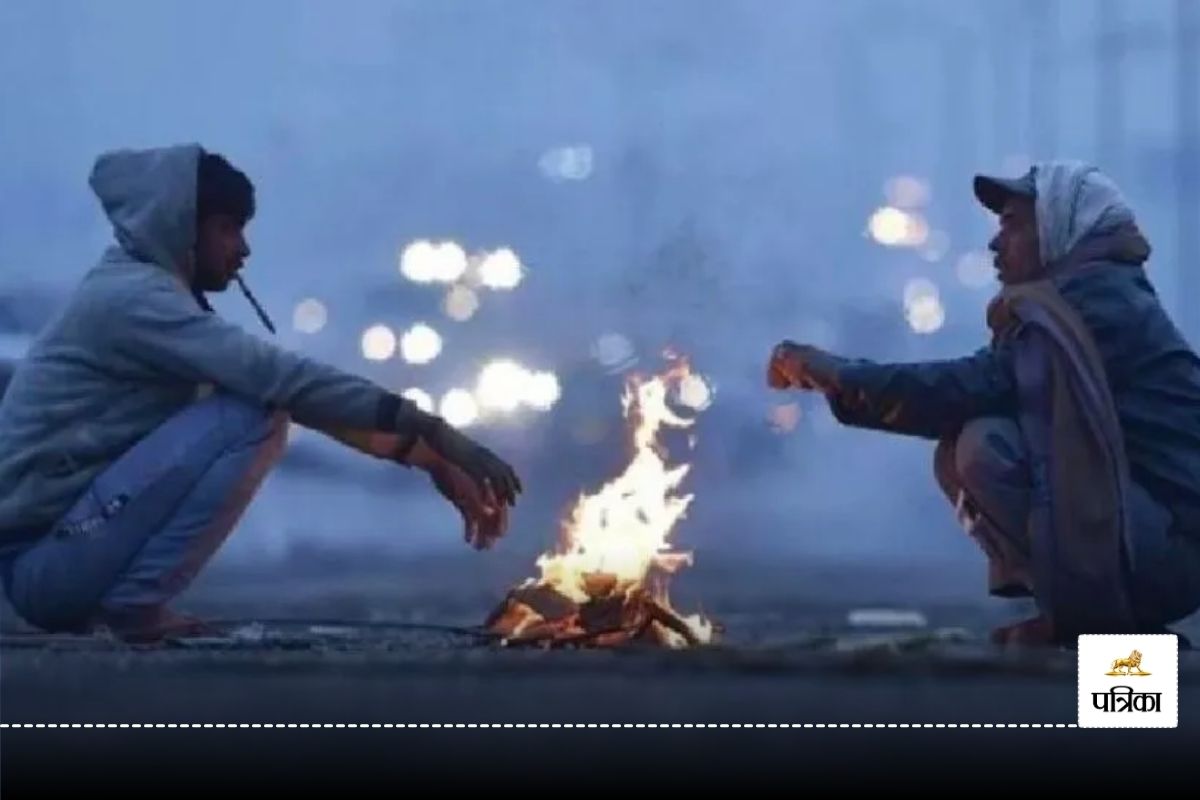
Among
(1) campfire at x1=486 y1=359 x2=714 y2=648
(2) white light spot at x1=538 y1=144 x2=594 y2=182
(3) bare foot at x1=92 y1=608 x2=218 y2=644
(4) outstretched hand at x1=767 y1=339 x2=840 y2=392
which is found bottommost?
(3) bare foot at x1=92 y1=608 x2=218 y2=644

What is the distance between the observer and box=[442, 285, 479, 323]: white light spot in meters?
3.57

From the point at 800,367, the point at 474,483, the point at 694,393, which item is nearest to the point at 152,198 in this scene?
the point at 474,483

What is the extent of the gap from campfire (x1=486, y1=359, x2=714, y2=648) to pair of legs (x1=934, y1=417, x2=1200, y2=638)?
490 mm

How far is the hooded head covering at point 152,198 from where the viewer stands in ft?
11.8

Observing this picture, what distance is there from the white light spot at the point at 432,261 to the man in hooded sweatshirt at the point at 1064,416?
0.58 meters

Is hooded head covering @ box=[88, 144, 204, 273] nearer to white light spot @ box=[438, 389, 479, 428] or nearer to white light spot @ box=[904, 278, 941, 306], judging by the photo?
white light spot @ box=[438, 389, 479, 428]

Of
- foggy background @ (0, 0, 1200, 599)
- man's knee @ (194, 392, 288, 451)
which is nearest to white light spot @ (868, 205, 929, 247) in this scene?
foggy background @ (0, 0, 1200, 599)

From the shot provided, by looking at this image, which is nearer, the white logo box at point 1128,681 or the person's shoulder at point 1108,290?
the white logo box at point 1128,681

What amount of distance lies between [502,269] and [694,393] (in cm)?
40

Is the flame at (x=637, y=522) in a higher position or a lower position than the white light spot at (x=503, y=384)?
lower

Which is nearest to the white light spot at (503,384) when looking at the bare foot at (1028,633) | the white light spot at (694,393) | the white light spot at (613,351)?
the white light spot at (613,351)

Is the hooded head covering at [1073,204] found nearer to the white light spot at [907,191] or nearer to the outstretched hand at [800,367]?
the white light spot at [907,191]

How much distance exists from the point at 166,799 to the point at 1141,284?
1968mm

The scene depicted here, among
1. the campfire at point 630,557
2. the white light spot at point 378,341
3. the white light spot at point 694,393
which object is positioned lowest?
the campfire at point 630,557
